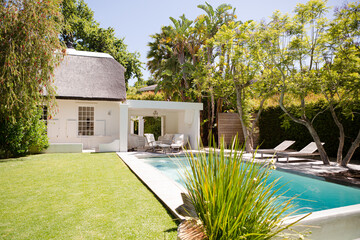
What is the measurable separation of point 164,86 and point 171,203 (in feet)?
50.9

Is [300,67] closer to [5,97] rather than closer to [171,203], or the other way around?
[171,203]

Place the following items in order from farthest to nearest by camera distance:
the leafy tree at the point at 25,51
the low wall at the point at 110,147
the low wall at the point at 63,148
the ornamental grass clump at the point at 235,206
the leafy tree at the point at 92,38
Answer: the leafy tree at the point at 92,38, the low wall at the point at 110,147, the low wall at the point at 63,148, the leafy tree at the point at 25,51, the ornamental grass clump at the point at 235,206

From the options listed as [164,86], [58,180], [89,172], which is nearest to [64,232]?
[58,180]

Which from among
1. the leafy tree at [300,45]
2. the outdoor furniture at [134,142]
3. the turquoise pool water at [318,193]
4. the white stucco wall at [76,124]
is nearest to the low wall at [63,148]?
the white stucco wall at [76,124]

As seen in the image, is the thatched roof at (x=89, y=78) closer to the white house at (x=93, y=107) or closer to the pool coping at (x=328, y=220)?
the white house at (x=93, y=107)

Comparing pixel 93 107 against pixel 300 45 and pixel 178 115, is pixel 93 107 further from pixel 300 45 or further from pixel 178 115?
pixel 300 45

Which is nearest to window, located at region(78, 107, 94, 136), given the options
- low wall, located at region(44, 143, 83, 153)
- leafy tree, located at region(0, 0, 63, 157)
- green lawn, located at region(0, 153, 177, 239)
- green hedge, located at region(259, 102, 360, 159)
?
Answer: low wall, located at region(44, 143, 83, 153)

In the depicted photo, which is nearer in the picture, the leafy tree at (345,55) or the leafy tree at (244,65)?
the leafy tree at (345,55)

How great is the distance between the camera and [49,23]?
9.13 meters

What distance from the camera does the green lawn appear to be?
3217 millimetres

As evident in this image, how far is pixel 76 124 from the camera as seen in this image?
47.2 feet

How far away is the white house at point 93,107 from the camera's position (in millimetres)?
13633

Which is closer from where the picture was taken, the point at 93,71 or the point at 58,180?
the point at 58,180

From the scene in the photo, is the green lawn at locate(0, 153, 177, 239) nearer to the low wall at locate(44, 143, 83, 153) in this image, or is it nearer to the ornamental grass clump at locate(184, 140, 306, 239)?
the ornamental grass clump at locate(184, 140, 306, 239)
